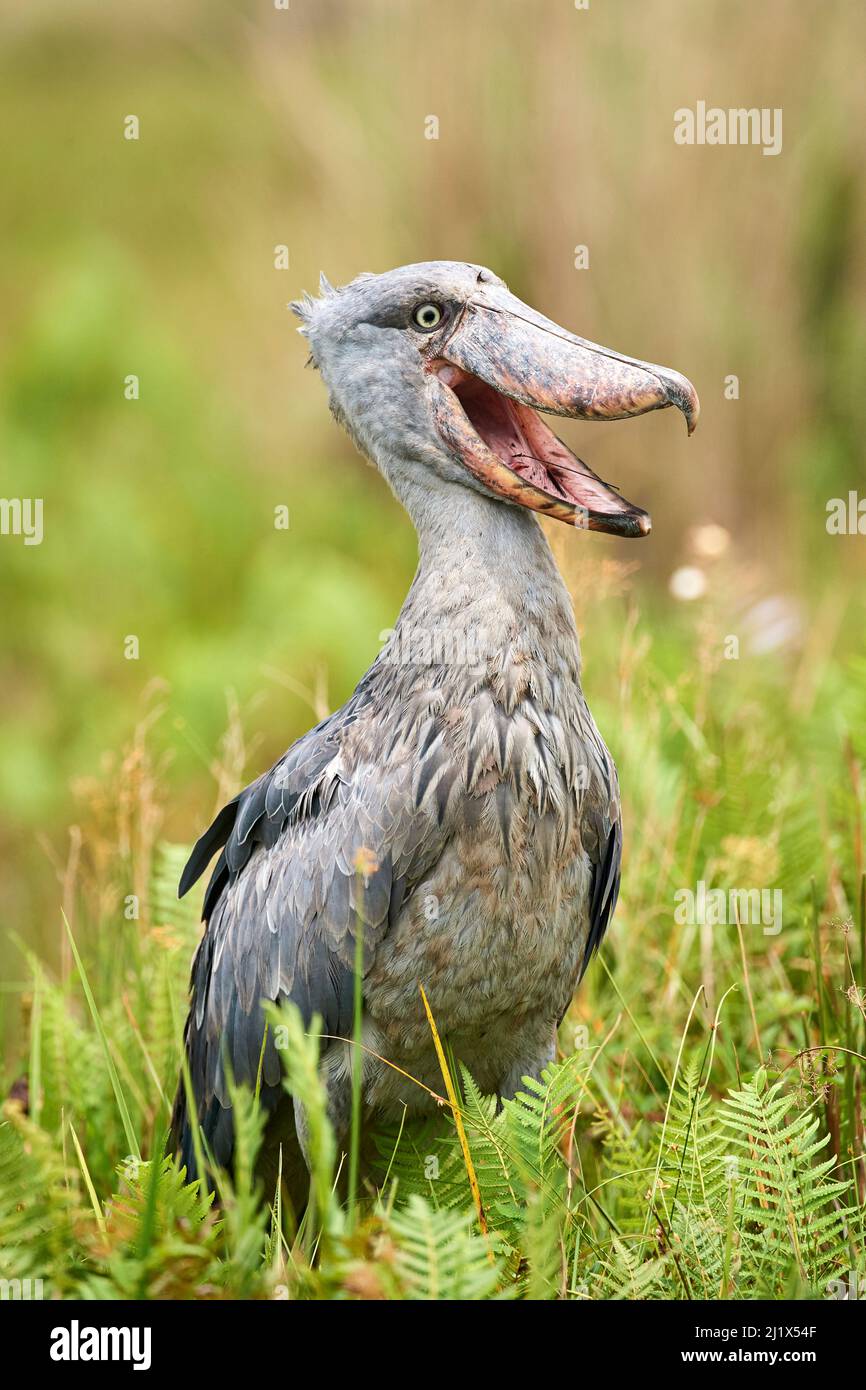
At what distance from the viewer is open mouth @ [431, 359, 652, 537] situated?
8.35ft

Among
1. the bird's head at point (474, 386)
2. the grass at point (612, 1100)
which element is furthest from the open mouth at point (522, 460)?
the grass at point (612, 1100)

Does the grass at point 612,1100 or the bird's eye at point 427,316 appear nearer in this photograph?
the grass at point 612,1100

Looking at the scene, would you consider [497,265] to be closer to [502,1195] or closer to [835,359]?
[835,359]

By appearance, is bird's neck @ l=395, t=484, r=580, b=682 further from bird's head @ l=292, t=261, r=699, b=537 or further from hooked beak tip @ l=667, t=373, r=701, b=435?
hooked beak tip @ l=667, t=373, r=701, b=435

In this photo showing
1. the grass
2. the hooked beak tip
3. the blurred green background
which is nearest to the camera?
the grass

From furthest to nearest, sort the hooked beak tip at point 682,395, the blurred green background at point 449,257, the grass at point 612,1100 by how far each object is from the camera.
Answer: the blurred green background at point 449,257, the hooked beak tip at point 682,395, the grass at point 612,1100

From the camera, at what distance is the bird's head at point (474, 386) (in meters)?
2.52

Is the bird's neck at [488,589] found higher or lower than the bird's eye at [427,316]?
lower

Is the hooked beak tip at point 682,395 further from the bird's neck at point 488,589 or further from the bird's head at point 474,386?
the bird's neck at point 488,589

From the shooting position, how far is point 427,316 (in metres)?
2.68

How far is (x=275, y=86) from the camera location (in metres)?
7.40

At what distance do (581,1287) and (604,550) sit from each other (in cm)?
387

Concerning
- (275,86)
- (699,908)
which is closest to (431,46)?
(275,86)

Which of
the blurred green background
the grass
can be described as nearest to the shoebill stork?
the grass
